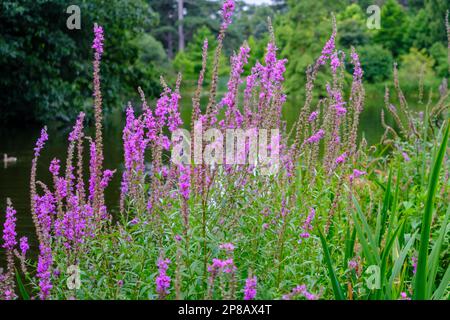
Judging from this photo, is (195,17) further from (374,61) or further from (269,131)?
(269,131)

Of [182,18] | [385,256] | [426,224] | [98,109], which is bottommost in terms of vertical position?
[385,256]

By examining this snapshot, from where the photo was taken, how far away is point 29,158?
12383 mm

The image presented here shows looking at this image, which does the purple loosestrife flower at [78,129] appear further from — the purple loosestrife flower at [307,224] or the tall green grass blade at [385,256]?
the tall green grass blade at [385,256]

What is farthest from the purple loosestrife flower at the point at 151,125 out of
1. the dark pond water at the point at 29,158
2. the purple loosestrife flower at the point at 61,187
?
the dark pond water at the point at 29,158

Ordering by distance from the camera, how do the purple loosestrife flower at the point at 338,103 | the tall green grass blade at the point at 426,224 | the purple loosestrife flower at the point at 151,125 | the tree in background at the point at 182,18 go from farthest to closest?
the tree in background at the point at 182,18 → the purple loosestrife flower at the point at 338,103 → the purple loosestrife flower at the point at 151,125 → the tall green grass blade at the point at 426,224

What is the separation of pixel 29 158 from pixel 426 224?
36.8 feet

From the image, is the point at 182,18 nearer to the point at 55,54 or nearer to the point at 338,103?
the point at 55,54

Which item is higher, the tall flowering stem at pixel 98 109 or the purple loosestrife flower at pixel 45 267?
the tall flowering stem at pixel 98 109

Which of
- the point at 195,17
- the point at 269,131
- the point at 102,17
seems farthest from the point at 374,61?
the point at 269,131

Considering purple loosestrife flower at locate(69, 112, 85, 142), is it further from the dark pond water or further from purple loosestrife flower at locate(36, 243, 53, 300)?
the dark pond water

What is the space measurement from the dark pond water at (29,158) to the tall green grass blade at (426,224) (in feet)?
10.7

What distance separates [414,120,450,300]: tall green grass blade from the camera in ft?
7.82

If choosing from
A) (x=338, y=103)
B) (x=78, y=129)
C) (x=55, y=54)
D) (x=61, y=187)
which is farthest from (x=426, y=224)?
(x=55, y=54)

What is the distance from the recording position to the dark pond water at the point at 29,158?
762 centimetres
